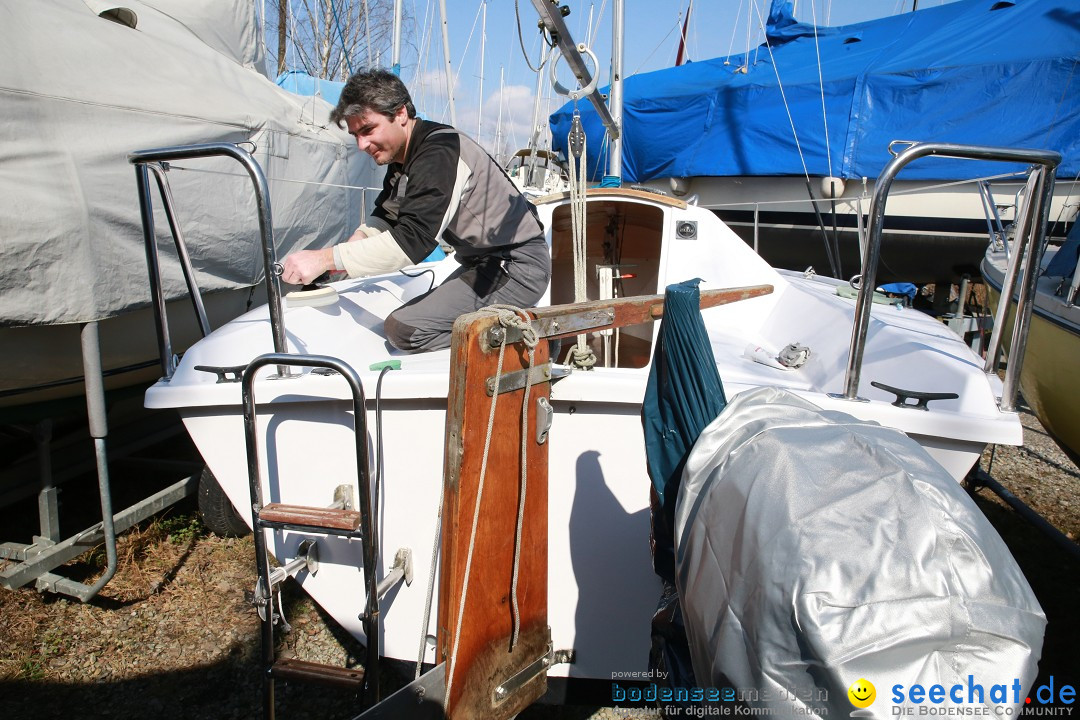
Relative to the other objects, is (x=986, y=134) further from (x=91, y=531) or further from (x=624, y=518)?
(x=91, y=531)

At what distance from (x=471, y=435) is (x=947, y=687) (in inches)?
36.4

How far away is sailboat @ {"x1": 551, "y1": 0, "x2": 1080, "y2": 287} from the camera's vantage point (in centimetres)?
613

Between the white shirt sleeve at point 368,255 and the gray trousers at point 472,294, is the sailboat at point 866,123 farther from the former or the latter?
the white shirt sleeve at point 368,255

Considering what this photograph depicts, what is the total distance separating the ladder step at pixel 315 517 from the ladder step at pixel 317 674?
380 mm

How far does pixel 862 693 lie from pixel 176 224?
7.80ft

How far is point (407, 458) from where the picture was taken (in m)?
1.94

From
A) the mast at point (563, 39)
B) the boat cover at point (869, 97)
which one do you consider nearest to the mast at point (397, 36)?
the boat cover at point (869, 97)

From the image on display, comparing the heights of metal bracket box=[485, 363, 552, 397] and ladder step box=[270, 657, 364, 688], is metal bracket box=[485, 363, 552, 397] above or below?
above

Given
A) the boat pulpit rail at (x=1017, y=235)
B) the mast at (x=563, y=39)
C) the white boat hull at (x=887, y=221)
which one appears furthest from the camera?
the white boat hull at (x=887, y=221)

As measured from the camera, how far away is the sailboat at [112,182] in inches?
95.7

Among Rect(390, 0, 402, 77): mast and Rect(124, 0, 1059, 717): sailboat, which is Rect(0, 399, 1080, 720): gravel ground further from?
Rect(390, 0, 402, 77): mast

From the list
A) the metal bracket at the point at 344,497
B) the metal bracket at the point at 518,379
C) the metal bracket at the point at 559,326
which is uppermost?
the metal bracket at the point at 559,326

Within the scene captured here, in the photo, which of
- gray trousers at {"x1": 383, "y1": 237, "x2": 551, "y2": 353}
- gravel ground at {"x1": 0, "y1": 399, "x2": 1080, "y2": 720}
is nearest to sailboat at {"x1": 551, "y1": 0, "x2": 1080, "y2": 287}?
gray trousers at {"x1": 383, "y1": 237, "x2": 551, "y2": 353}

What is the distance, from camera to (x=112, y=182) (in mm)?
2768
